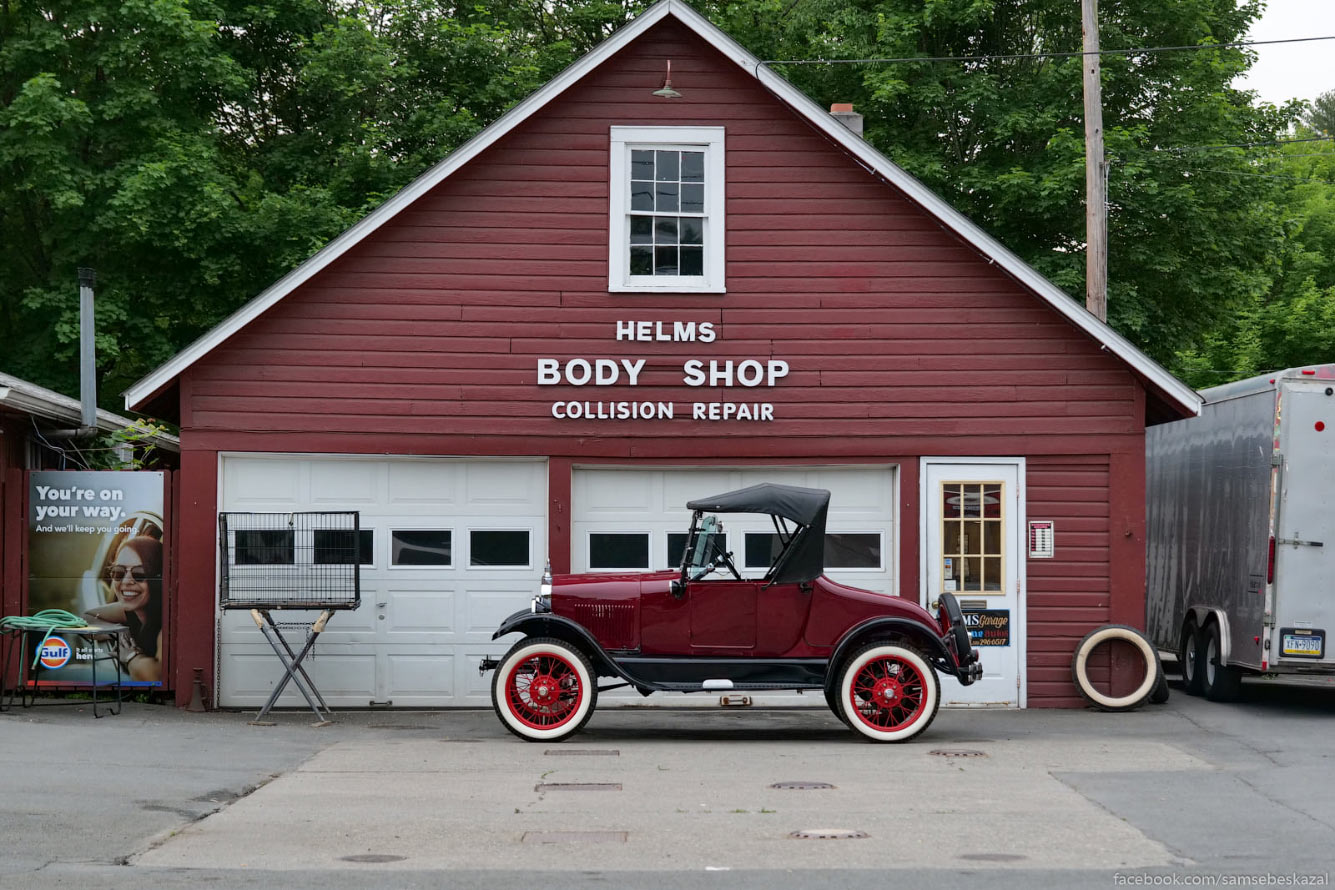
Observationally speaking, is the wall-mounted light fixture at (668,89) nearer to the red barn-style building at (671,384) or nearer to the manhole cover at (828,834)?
the red barn-style building at (671,384)

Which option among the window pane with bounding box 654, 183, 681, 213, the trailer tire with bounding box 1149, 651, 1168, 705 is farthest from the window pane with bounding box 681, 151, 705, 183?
the trailer tire with bounding box 1149, 651, 1168, 705

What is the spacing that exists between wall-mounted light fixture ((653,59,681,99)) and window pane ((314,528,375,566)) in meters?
5.21

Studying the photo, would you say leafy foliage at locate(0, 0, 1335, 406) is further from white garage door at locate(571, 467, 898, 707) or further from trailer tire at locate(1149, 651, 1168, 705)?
trailer tire at locate(1149, 651, 1168, 705)

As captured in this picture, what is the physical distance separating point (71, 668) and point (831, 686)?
291 inches

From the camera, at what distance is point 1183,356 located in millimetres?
36812

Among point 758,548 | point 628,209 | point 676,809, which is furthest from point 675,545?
point 676,809

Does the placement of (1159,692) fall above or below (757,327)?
below

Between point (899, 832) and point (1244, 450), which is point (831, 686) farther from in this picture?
point (1244, 450)

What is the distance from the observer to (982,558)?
53.5 ft

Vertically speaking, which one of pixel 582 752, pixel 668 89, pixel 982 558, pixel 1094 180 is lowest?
pixel 582 752

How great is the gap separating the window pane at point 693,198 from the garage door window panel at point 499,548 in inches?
143

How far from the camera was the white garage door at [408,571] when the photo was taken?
16.0 m

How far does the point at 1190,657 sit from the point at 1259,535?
2630 millimetres

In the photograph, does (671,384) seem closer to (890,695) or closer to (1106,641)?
(890,695)
